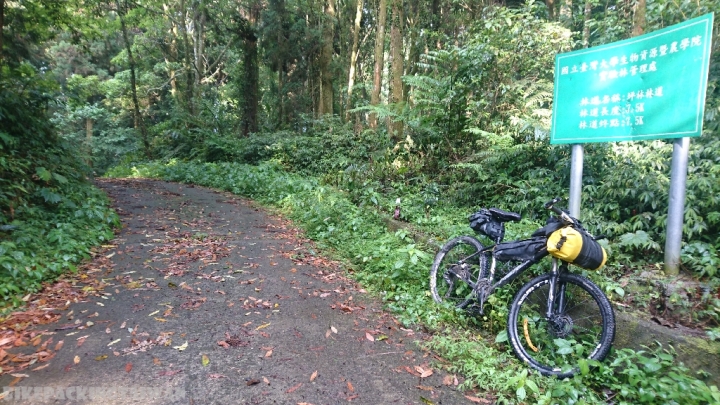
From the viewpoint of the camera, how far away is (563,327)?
146 inches

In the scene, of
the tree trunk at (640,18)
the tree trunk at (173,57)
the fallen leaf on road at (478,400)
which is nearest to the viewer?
the fallen leaf on road at (478,400)

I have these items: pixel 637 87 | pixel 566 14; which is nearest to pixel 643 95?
pixel 637 87

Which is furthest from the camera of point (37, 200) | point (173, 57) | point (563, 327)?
point (173, 57)

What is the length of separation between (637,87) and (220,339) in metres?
4.97

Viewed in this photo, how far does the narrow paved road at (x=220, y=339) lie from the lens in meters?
3.10

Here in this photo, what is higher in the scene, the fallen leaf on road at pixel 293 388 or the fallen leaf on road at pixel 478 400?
the fallen leaf on road at pixel 293 388

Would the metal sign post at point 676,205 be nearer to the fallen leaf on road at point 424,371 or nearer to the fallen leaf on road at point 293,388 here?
the fallen leaf on road at point 424,371

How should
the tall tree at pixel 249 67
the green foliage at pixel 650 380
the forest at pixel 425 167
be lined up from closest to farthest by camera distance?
the green foliage at pixel 650 380 < the forest at pixel 425 167 < the tall tree at pixel 249 67

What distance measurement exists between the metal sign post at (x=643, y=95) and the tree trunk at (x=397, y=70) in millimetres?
6962

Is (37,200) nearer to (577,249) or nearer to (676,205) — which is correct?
(577,249)

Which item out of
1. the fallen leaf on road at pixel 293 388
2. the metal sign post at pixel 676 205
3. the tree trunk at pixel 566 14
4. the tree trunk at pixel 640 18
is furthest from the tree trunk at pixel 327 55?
the fallen leaf on road at pixel 293 388

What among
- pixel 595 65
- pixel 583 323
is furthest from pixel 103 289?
pixel 595 65

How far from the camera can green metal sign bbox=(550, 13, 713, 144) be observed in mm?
3668

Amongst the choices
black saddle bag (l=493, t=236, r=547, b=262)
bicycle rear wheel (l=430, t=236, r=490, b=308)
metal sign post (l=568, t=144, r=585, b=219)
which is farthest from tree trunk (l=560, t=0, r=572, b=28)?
black saddle bag (l=493, t=236, r=547, b=262)
